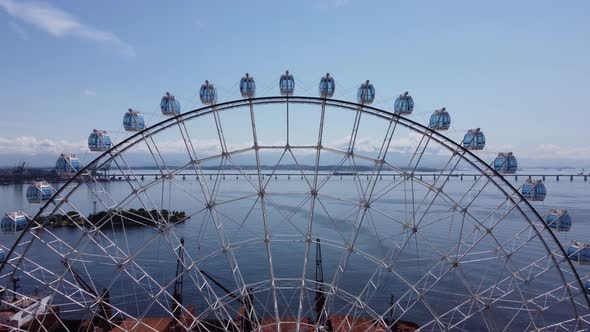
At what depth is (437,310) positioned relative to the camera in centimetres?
4116

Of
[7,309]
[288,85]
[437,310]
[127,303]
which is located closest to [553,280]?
[437,310]

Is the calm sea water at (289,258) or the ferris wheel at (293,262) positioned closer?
the ferris wheel at (293,262)

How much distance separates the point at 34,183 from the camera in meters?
22.6

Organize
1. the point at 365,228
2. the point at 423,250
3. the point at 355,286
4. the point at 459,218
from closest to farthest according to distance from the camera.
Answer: the point at 355,286 < the point at 423,250 < the point at 365,228 < the point at 459,218

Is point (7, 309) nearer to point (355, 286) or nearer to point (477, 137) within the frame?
point (355, 286)

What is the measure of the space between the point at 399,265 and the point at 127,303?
34431mm

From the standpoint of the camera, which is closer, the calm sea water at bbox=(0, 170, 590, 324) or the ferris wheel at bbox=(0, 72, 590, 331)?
the ferris wheel at bbox=(0, 72, 590, 331)

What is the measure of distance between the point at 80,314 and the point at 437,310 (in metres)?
37.7

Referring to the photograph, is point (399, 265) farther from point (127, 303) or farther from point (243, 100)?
point (243, 100)

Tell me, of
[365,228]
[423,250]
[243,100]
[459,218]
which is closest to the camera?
[243,100]

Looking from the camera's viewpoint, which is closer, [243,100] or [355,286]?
[243,100]

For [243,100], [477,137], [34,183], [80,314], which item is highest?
[243,100]

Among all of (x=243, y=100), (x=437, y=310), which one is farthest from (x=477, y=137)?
(x=437, y=310)

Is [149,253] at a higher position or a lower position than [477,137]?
lower
